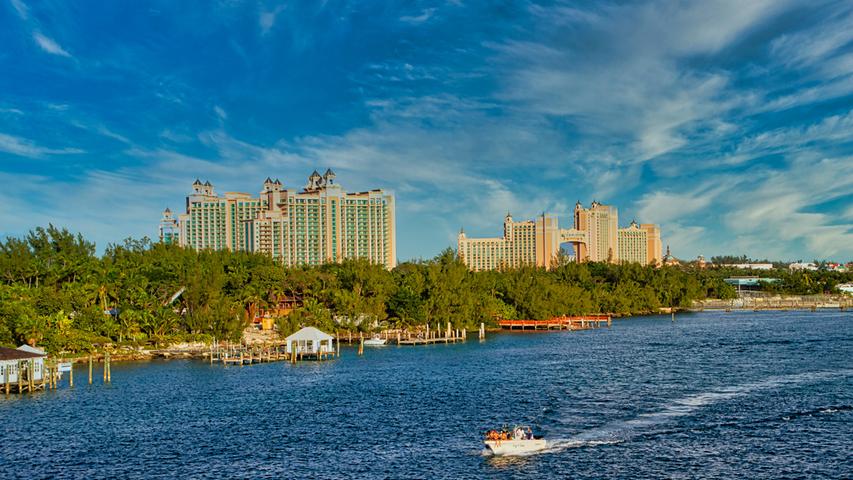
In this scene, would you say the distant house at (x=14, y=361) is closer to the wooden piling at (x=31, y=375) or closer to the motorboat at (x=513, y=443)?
the wooden piling at (x=31, y=375)

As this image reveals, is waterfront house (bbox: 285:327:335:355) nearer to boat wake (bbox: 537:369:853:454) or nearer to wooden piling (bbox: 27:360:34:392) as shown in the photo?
wooden piling (bbox: 27:360:34:392)

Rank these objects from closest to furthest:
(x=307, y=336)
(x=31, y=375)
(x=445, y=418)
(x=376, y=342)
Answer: (x=445, y=418)
(x=31, y=375)
(x=307, y=336)
(x=376, y=342)

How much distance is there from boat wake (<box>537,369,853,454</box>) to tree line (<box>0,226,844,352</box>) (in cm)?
4902

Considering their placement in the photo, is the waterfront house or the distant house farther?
the waterfront house

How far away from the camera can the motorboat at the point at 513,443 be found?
3659 cm

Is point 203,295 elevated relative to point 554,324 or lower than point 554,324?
elevated

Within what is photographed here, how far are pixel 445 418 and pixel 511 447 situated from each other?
8.70 meters

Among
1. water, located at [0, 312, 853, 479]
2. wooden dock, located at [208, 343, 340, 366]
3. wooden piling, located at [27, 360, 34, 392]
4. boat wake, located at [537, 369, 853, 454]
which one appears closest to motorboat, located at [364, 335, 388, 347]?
wooden dock, located at [208, 343, 340, 366]

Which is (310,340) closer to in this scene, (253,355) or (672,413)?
(253,355)

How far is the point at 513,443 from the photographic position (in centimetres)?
3675

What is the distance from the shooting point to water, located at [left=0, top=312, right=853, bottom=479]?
34812 mm

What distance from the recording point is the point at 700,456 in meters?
35.7

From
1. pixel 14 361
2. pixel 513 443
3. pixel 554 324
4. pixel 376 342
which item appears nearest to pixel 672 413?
pixel 513 443

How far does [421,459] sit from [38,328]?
4722 cm
